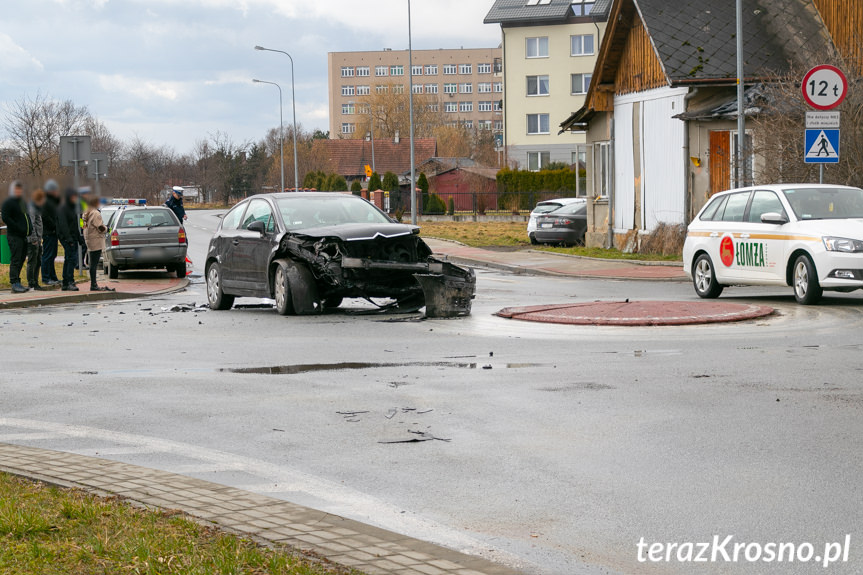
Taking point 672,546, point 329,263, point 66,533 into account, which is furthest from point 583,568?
point 329,263

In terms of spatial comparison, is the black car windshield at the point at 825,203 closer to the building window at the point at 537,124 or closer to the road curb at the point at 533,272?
the road curb at the point at 533,272

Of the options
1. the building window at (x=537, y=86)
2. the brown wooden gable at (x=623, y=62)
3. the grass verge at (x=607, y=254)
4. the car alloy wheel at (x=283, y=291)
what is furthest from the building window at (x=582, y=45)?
the car alloy wheel at (x=283, y=291)

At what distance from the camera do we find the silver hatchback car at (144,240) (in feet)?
69.5

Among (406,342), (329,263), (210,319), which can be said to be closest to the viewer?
(406,342)

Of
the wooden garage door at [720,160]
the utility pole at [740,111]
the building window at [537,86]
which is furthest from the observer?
the building window at [537,86]

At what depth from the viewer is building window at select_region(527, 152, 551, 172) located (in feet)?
260

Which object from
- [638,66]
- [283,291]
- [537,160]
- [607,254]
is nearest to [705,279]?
[283,291]

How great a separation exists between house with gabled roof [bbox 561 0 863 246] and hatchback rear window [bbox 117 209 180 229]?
1200 cm

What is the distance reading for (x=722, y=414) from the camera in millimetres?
7938

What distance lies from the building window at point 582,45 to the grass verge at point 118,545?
75.2 m

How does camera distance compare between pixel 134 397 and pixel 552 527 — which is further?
pixel 134 397

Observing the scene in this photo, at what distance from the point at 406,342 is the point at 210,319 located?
4.46 metres

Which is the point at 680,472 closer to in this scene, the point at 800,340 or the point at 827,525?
the point at 827,525

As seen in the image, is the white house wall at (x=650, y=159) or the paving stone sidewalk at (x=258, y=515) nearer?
the paving stone sidewalk at (x=258, y=515)
